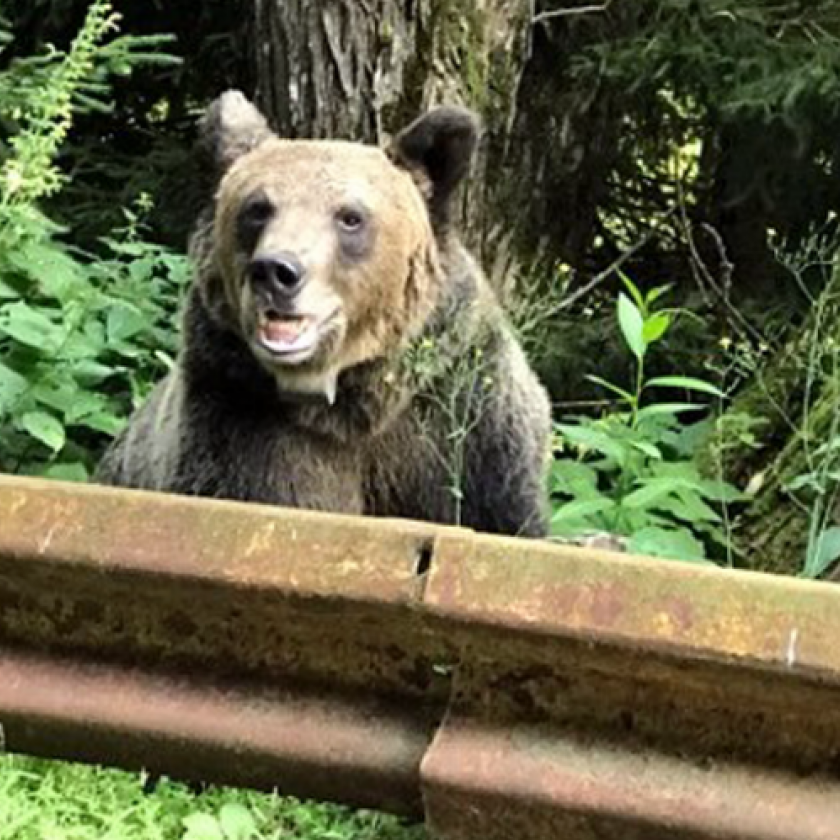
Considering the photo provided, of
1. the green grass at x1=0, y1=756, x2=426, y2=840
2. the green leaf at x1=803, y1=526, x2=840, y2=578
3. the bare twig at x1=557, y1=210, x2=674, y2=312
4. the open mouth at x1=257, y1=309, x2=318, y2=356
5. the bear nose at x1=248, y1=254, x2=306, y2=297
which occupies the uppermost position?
the bear nose at x1=248, y1=254, x2=306, y2=297

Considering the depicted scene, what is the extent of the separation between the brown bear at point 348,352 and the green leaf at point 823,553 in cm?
92

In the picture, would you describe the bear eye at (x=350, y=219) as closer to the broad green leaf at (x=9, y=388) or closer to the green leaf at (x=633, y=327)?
the green leaf at (x=633, y=327)

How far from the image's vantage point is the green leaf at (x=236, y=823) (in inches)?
102

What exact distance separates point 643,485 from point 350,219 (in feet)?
3.06

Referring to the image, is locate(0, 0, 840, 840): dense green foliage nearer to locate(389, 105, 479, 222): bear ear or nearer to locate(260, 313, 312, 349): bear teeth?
locate(260, 313, 312, 349): bear teeth

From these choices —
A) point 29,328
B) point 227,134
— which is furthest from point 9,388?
point 227,134

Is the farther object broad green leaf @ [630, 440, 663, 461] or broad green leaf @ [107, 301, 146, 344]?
broad green leaf @ [107, 301, 146, 344]

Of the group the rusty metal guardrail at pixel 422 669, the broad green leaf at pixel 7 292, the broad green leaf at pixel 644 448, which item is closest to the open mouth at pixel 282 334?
the broad green leaf at pixel 644 448

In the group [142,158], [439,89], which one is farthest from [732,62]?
[142,158]

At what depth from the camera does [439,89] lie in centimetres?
650

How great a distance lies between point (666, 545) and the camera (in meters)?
4.00

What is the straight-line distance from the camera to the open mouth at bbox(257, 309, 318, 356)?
420 cm

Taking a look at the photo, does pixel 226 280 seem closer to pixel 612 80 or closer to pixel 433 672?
pixel 433 672

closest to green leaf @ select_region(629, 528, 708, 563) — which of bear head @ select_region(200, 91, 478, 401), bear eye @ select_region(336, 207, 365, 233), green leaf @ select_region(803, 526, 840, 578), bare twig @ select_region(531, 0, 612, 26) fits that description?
green leaf @ select_region(803, 526, 840, 578)
